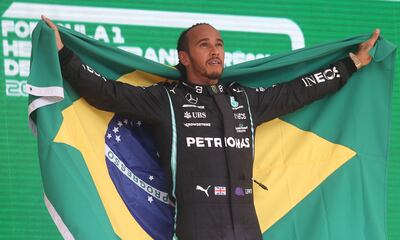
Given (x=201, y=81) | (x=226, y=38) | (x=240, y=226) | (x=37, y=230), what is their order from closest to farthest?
1. (x=240, y=226)
2. (x=201, y=81)
3. (x=37, y=230)
4. (x=226, y=38)

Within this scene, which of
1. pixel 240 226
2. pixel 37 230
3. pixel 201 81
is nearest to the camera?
pixel 240 226

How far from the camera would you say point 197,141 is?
3250 mm

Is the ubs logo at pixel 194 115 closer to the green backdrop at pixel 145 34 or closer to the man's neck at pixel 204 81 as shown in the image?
the man's neck at pixel 204 81

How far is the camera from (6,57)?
3912 mm

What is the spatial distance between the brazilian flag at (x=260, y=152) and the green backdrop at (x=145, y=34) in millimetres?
627

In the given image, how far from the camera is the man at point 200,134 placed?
319 cm

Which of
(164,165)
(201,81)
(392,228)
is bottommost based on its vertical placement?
(392,228)

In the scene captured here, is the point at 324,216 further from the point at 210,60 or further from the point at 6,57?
the point at 6,57

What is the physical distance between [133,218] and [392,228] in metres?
1.52

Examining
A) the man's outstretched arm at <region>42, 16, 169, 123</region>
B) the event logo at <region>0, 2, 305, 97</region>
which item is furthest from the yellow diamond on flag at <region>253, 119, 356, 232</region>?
the event logo at <region>0, 2, 305, 97</region>

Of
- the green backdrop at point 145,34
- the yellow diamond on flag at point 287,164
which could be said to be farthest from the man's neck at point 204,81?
the green backdrop at point 145,34

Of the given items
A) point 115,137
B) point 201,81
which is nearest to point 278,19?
point 201,81

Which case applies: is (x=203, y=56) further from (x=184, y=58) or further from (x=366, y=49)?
(x=366, y=49)

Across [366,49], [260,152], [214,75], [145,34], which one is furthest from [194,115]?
[145,34]
